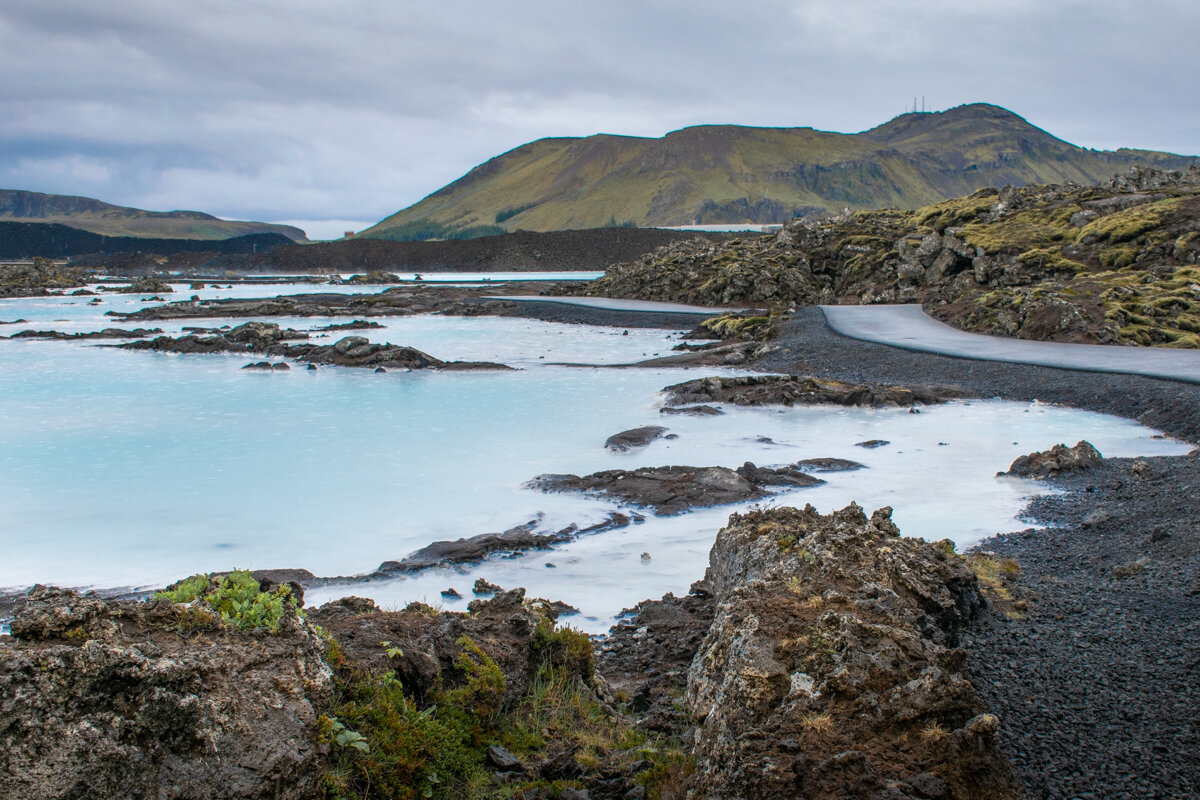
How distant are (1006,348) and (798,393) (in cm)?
689

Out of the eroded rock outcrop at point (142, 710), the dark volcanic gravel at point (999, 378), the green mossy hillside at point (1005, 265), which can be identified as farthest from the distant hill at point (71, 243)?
the eroded rock outcrop at point (142, 710)

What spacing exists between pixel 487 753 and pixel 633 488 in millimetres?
6561

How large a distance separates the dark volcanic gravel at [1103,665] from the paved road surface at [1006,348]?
402 inches

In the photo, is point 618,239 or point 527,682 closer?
point 527,682

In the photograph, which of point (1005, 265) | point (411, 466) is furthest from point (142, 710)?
point (1005, 265)

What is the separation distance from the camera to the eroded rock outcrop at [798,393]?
51.9 feet

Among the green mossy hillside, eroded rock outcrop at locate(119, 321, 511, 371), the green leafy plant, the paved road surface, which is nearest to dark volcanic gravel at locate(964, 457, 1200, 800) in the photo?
the green leafy plant

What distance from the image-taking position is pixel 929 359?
63.3 ft

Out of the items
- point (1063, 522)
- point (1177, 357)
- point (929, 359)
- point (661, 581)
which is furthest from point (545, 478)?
point (1177, 357)

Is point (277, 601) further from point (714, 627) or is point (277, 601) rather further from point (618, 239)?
point (618, 239)

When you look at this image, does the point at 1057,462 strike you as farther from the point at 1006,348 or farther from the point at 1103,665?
the point at 1006,348

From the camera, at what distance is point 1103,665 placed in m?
4.17

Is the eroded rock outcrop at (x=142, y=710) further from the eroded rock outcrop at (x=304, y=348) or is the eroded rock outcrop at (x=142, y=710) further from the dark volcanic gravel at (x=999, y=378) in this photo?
the eroded rock outcrop at (x=304, y=348)

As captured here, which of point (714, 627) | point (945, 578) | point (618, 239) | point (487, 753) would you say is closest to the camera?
point (487, 753)
